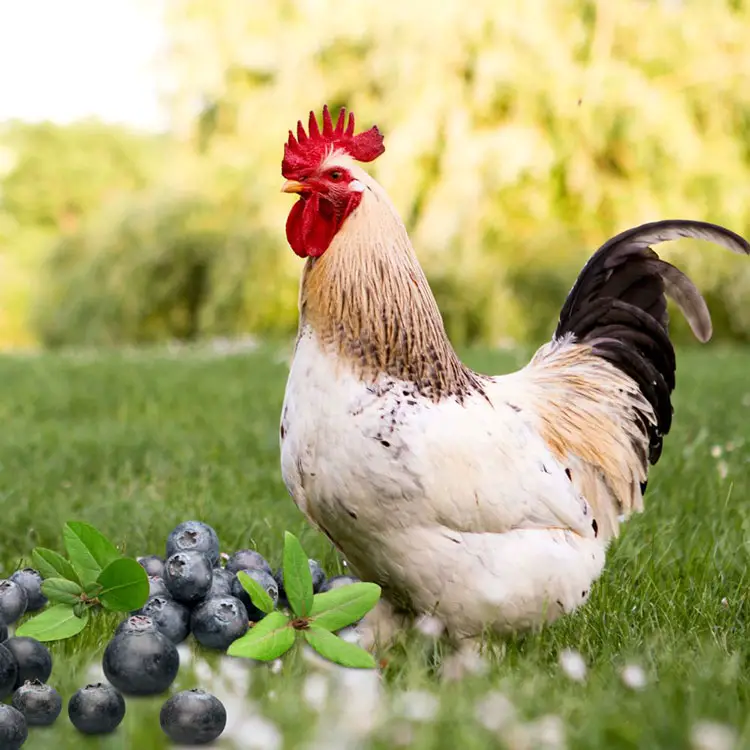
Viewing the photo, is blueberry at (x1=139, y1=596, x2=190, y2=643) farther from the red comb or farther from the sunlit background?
the sunlit background

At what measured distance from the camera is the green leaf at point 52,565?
2.60m

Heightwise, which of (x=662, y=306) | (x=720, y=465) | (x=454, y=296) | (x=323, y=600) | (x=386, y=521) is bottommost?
(x=454, y=296)

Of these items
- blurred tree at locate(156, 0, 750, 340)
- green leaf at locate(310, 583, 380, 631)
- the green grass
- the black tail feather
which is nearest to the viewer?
the green grass

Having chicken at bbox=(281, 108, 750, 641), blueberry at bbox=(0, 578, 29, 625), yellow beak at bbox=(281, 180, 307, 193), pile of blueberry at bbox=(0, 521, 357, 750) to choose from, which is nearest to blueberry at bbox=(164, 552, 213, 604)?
pile of blueberry at bbox=(0, 521, 357, 750)

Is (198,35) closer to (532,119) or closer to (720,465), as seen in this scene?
(532,119)

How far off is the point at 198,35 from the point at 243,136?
5.76 feet

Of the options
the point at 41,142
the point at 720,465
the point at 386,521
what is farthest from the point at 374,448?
the point at 41,142

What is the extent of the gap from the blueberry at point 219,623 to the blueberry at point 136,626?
22 cm

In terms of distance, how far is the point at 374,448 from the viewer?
8.07ft

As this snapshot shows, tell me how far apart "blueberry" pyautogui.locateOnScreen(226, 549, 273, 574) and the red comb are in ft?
3.89

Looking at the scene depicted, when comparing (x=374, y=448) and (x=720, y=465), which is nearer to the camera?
(x=374, y=448)

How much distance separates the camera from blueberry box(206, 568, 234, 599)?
2.70 metres

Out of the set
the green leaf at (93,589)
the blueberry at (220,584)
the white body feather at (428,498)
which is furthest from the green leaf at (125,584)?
the white body feather at (428,498)

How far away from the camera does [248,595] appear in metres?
2.76
